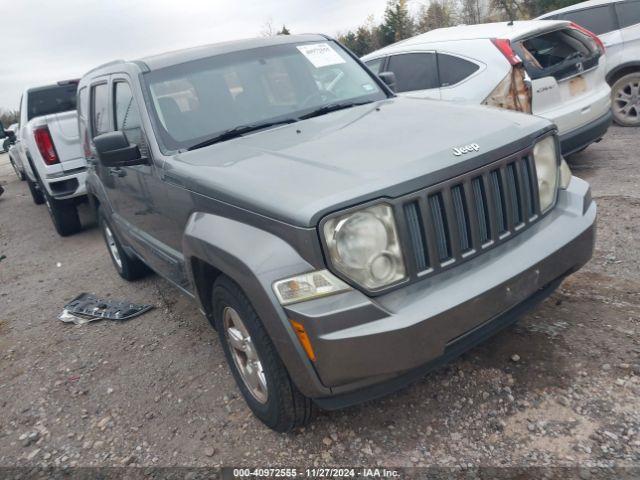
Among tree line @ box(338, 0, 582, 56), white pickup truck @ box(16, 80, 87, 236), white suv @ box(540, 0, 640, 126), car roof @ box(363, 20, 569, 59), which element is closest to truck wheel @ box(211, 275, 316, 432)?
car roof @ box(363, 20, 569, 59)

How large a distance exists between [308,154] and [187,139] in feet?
3.08

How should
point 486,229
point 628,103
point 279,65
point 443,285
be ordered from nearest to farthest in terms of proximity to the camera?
1. point 443,285
2. point 486,229
3. point 279,65
4. point 628,103

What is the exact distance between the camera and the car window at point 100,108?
14.0ft

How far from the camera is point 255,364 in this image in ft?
8.71

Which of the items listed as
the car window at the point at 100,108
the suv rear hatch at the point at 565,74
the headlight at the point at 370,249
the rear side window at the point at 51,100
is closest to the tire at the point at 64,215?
the rear side window at the point at 51,100

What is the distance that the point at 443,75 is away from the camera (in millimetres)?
Answer: 5668

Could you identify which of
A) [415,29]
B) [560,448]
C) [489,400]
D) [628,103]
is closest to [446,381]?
[489,400]

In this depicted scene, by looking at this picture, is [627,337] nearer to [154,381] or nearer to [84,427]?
[154,381]

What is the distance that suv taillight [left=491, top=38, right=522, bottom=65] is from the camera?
202 inches

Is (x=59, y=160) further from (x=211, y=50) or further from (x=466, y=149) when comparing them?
(x=466, y=149)

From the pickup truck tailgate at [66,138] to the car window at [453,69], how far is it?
4.57 m

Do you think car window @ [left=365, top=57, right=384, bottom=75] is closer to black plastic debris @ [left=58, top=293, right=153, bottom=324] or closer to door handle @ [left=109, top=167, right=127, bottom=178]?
door handle @ [left=109, top=167, right=127, bottom=178]

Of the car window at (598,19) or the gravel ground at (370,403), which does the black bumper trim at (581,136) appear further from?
the car window at (598,19)

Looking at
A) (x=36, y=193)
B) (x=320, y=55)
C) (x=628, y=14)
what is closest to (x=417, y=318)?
(x=320, y=55)
